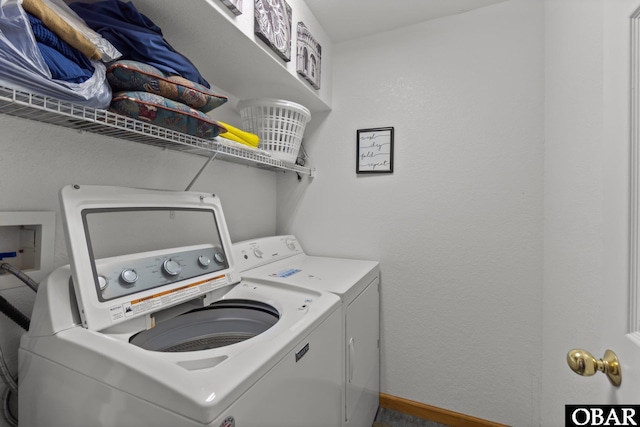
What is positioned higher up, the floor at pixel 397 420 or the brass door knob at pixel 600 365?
the brass door knob at pixel 600 365

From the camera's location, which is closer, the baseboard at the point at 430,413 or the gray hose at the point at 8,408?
the gray hose at the point at 8,408

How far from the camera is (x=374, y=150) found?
1877mm

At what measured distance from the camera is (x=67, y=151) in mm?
973

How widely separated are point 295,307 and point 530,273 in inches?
54.4

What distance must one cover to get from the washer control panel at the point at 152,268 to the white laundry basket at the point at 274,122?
0.70m

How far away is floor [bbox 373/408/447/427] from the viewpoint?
1736 mm

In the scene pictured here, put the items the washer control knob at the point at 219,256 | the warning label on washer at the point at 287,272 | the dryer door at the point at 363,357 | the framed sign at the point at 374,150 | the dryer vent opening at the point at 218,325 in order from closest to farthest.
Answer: the dryer vent opening at the point at 218,325, the washer control knob at the point at 219,256, the dryer door at the point at 363,357, the warning label on washer at the point at 287,272, the framed sign at the point at 374,150

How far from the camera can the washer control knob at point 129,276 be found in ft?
2.73

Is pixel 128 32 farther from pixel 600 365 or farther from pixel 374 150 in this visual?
pixel 600 365

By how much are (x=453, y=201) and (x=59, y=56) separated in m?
1.81

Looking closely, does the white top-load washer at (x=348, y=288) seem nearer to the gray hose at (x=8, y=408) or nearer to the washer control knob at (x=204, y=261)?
the washer control knob at (x=204, y=261)

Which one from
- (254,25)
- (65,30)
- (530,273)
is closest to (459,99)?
(530,273)

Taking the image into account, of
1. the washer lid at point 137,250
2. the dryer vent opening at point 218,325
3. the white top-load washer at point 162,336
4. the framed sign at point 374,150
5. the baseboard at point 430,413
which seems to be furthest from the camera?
the framed sign at point 374,150

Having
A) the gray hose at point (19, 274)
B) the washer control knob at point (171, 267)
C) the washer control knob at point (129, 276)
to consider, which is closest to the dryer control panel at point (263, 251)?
the washer control knob at point (171, 267)
